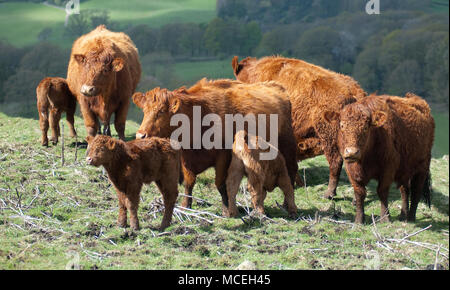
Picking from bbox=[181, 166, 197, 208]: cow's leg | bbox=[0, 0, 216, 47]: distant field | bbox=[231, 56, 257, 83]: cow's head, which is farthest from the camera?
bbox=[0, 0, 216, 47]: distant field

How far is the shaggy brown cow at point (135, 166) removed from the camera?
20.1 ft

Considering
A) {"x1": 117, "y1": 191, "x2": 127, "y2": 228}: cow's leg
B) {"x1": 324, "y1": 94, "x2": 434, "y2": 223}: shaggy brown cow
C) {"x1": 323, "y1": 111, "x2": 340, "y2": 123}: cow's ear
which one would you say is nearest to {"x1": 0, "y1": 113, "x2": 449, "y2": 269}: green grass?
{"x1": 117, "y1": 191, "x2": 127, "y2": 228}: cow's leg

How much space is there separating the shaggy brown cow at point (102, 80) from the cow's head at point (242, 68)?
1814 millimetres

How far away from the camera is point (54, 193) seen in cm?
766

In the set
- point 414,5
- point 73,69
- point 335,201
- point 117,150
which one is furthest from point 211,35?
point 117,150

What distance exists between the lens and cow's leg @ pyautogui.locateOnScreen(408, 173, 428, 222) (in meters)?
8.38

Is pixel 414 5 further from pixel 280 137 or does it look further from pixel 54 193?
pixel 54 193

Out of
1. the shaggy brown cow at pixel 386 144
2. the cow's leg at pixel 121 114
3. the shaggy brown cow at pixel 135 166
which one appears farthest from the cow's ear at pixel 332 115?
the cow's leg at pixel 121 114

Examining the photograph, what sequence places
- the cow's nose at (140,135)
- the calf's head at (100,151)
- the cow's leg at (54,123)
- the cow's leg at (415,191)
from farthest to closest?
the cow's leg at (54,123), the cow's leg at (415,191), the cow's nose at (140,135), the calf's head at (100,151)

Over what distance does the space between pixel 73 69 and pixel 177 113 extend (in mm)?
3826

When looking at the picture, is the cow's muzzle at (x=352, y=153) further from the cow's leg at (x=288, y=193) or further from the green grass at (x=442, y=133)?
the green grass at (x=442, y=133)

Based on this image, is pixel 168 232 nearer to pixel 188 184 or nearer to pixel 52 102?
pixel 188 184

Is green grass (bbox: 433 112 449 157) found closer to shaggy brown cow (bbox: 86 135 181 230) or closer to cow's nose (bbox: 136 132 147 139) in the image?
cow's nose (bbox: 136 132 147 139)

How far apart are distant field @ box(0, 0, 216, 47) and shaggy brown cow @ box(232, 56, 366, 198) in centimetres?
1250
